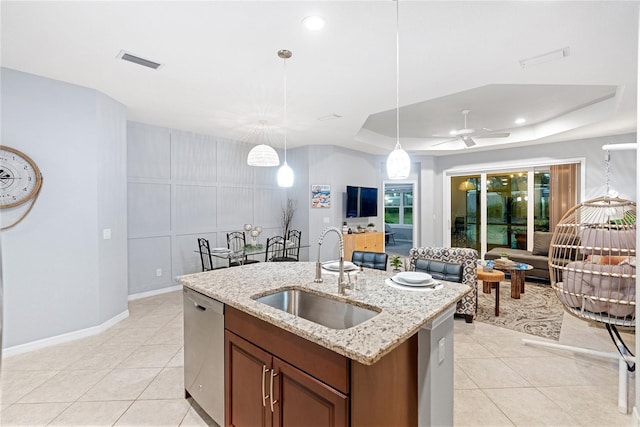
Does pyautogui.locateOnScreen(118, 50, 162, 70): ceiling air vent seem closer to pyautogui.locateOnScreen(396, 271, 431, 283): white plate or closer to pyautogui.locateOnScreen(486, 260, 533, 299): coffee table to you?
pyautogui.locateOnScreen(396, 271, 431, 283): white plate

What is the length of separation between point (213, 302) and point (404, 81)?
9.17 ft

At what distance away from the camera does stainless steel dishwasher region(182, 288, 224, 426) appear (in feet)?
6.60

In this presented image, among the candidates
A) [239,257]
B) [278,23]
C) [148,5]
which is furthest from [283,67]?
[239,257]

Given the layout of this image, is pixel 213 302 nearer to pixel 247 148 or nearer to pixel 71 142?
pixel 71 142

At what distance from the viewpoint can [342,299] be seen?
1.93m

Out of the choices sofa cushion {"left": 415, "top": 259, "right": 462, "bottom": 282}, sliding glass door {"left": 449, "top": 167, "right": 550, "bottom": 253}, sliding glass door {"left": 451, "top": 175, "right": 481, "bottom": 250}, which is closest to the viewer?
sofa cushion {"left": 415, "top": 259, "right": 462, "bottom": 282}

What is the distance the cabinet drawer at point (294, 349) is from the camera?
1.37 meters

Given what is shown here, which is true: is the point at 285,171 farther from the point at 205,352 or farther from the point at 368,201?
the point at 368,201

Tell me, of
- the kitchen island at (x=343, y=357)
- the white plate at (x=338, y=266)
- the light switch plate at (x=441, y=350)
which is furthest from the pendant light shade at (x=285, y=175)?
the light switch plate at (x=441, y=350)

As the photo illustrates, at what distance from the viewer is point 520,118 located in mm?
5434

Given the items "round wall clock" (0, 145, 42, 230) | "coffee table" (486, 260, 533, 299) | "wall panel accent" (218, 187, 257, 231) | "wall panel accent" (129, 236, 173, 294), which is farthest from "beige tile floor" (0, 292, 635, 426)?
"wall panel accent" (218, 187, 257, 231)

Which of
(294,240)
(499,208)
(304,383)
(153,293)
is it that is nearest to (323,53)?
(304,383)

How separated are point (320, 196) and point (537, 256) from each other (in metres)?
4.12

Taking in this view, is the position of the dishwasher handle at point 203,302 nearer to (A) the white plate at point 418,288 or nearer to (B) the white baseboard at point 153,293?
(A) the white plate at point 418,288
